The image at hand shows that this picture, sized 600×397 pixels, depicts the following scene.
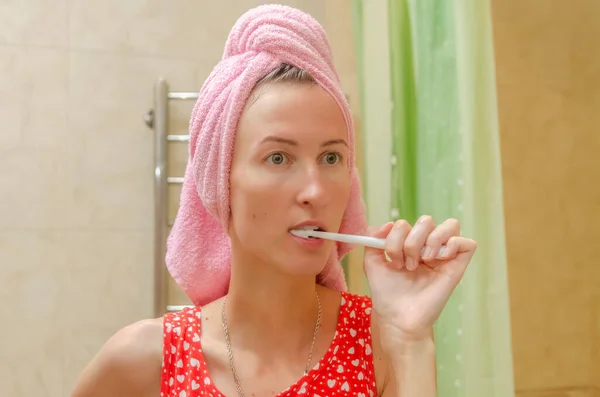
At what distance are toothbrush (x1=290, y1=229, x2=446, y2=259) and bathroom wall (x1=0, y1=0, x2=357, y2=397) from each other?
884 mm

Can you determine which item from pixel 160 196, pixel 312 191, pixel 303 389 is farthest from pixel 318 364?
pixel 160 196

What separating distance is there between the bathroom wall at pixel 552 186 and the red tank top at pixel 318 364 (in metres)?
0.73

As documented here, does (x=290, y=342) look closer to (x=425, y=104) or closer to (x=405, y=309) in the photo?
(x=405, y=309)

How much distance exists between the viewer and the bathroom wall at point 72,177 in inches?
55.0

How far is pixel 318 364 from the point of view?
2.49 feet

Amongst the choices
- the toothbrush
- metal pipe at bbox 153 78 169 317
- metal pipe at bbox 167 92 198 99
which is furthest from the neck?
metal pipe at bbox 167 92 198 99

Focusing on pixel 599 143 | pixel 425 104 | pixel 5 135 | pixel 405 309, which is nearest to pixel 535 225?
pixel 599 143

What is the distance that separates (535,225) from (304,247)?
922 millimetres

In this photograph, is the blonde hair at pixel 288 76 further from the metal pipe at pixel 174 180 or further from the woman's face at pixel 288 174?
the metal pipe at pixel 174 180

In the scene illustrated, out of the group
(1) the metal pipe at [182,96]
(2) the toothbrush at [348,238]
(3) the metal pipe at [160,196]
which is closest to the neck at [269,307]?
(2) the toothbrush at [348,238]

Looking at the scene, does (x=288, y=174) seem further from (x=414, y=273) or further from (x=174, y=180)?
(x=174, y=180)

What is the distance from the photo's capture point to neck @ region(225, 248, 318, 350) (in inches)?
30.6

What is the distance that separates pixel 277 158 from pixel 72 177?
921 mm

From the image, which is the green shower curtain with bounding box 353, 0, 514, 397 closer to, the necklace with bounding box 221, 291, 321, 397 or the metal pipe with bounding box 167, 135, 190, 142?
the necklace with bounding box 221, 291, 321, 397
